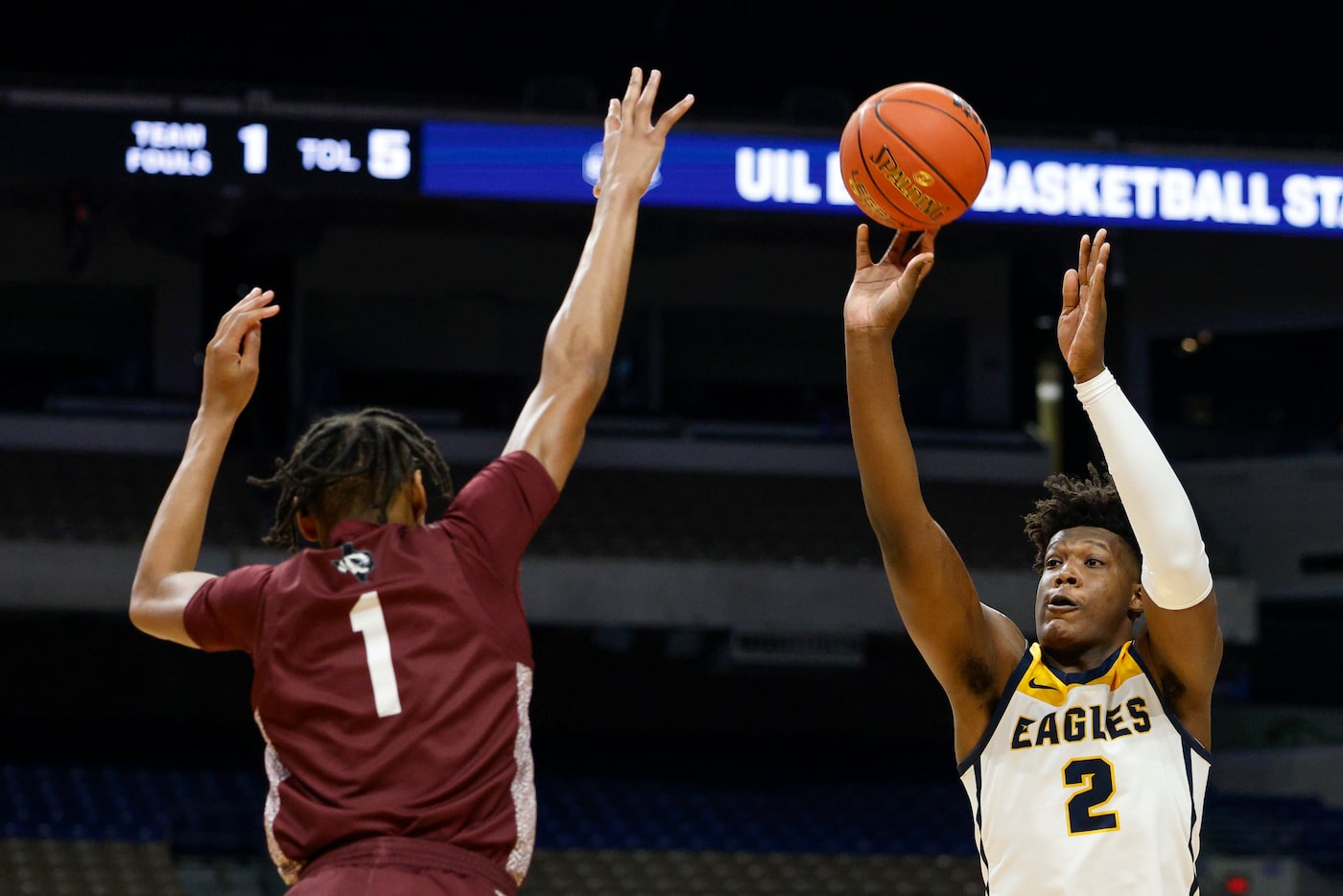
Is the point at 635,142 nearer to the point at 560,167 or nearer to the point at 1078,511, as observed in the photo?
the point at 1078,511

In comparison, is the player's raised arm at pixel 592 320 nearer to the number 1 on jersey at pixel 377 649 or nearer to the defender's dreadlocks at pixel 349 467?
the defender's dreadlocks at pixel 349 467

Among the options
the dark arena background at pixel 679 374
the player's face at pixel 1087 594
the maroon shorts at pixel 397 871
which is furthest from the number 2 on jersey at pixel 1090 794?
the dark arena background at pixel 679 374

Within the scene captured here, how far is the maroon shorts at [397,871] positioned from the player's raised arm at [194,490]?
428 millimetres

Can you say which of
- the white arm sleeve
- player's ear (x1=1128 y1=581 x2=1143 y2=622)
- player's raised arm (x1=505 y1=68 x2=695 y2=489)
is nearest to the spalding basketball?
the white arm sleeve

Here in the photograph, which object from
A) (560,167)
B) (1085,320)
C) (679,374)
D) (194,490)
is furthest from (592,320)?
(679,374)

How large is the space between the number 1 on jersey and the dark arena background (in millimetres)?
9209

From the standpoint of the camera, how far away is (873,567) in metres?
14.1

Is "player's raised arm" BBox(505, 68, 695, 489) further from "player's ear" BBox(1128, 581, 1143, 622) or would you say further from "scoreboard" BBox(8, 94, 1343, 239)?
"scoreboard" BBox(8, 94, 1343, 239)

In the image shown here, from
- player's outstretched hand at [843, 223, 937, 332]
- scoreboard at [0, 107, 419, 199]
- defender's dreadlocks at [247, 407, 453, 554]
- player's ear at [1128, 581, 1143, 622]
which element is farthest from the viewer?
scoreboard at [0, 107, 419, 199]

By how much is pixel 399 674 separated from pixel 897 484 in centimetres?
124

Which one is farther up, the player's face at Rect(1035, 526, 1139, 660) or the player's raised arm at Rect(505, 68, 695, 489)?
the player's raised arm at Rect(505, 68, 695, 489)

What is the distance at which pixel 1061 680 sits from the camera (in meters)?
3.19

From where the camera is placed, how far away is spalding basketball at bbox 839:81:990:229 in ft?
12.1

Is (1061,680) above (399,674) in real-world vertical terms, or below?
below
